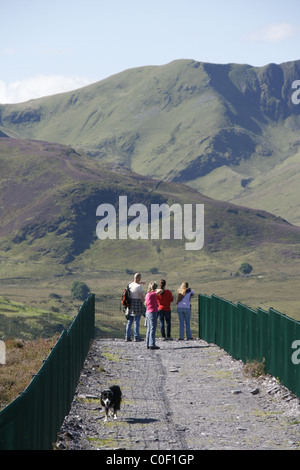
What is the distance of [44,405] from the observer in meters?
10.2

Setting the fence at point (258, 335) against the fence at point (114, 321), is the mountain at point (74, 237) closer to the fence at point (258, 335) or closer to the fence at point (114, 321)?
the fence at point (114, 321)

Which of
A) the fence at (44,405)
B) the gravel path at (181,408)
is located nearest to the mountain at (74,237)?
the gravel path at (181,408)

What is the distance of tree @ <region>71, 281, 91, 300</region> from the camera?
470 ft

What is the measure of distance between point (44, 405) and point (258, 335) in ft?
28.6

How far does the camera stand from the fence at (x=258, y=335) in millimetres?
15070

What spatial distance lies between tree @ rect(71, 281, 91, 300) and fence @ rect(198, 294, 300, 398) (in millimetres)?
119096

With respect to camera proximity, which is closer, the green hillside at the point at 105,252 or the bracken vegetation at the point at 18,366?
the bracken vegetation at the point at 18,366

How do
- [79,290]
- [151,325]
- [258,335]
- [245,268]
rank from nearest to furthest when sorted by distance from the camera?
[258,335], [151,325], [79,290], [245,268]

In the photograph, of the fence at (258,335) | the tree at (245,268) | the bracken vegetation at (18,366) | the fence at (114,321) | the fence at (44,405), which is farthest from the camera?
the tree at (245,268)

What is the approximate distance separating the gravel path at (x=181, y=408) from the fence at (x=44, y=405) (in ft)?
1.27

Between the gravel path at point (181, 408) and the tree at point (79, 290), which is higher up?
the gravel path at point (181, 408)

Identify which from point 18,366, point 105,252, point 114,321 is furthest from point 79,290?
point 18,366

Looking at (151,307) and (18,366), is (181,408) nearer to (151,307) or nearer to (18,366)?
(18,366)
